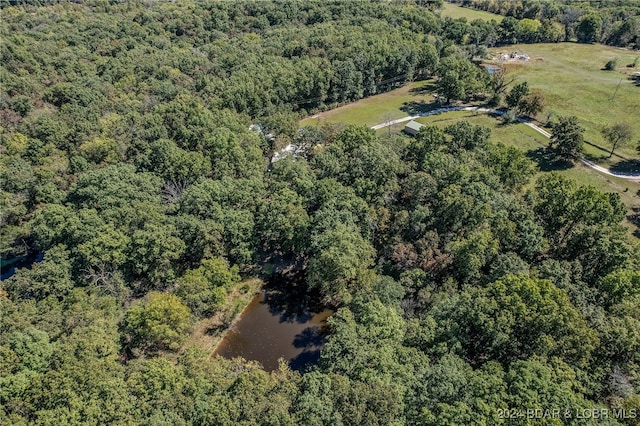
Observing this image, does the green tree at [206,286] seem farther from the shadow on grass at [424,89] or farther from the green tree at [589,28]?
the green tree at [589,28]

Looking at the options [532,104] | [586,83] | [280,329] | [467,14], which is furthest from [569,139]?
[467,14]

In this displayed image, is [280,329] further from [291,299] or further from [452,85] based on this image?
[452,85]

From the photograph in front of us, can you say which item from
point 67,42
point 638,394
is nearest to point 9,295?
point 638,394

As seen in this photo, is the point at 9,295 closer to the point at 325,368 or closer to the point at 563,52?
the point at 325,368

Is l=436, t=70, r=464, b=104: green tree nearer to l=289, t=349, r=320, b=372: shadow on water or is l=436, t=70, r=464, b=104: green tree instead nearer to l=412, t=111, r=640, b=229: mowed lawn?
l=412, t=111, r=640, b=229: mowed lawn

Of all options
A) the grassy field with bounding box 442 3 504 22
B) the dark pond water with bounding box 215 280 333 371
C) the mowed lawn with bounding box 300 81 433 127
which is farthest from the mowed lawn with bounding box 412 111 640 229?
the grassy field with bounding box 442 3 504 22

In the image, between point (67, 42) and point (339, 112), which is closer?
point (339, 112)
